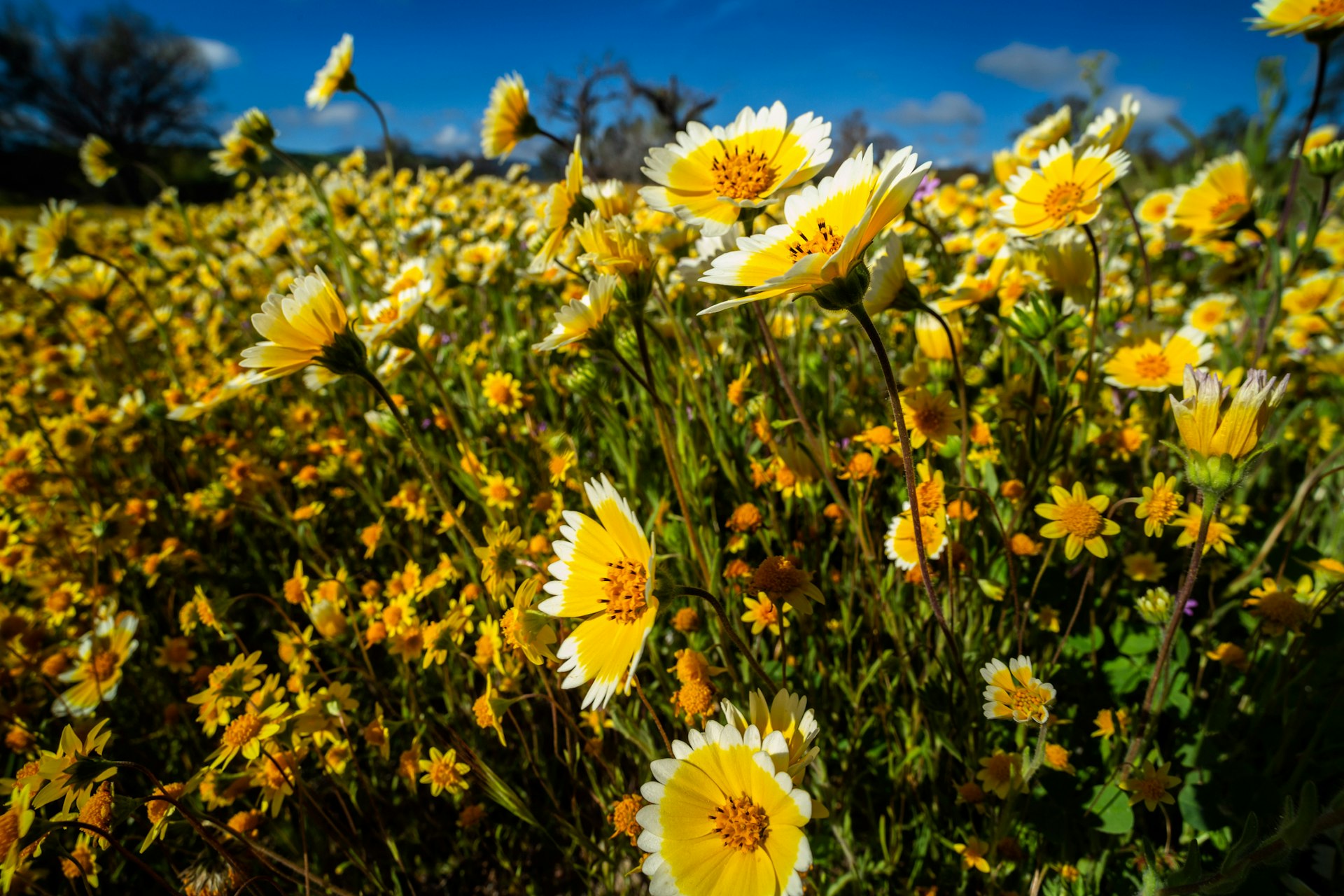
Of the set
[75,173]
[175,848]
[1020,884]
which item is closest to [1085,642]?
[1020,884]

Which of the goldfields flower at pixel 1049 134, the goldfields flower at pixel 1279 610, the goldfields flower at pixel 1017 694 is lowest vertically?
the goldfields flower at pixel 1017 694

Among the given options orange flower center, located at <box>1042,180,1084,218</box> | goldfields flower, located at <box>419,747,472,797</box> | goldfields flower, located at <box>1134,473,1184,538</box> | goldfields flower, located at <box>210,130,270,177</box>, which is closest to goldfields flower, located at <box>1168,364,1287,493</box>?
goldfields flower, located at <box>1134,473,1184,538</box>

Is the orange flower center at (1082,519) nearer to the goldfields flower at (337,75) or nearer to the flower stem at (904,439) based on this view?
the flower stem at (904,439)

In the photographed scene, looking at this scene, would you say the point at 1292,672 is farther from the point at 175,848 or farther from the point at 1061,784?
the point at 175,848

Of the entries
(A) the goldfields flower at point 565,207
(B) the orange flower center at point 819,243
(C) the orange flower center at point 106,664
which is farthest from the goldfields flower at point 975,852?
(C) the orange flower center at point 106,664

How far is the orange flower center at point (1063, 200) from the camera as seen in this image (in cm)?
120

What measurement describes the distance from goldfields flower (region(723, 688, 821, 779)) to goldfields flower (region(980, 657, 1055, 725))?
292 millimetres

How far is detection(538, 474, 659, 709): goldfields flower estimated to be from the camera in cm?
78

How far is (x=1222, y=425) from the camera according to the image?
0.76 meters

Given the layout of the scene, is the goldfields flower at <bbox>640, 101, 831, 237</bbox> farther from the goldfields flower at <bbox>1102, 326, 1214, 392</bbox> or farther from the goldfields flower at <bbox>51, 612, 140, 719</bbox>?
the goldfields flower at <bbox>51, 612, 140, 719</bbox>

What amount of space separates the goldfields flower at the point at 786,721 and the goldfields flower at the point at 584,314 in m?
0.66

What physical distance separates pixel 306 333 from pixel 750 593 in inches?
33.5

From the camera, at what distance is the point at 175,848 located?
1.16m

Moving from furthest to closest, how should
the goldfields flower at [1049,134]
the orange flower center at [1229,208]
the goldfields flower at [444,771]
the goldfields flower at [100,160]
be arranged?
1. the goldfields flower at [100,160]
2. the goldfields flower at [1049,134]
3. the orange flower center at [1229,208]
4. the goldfields flower at [444,771]
